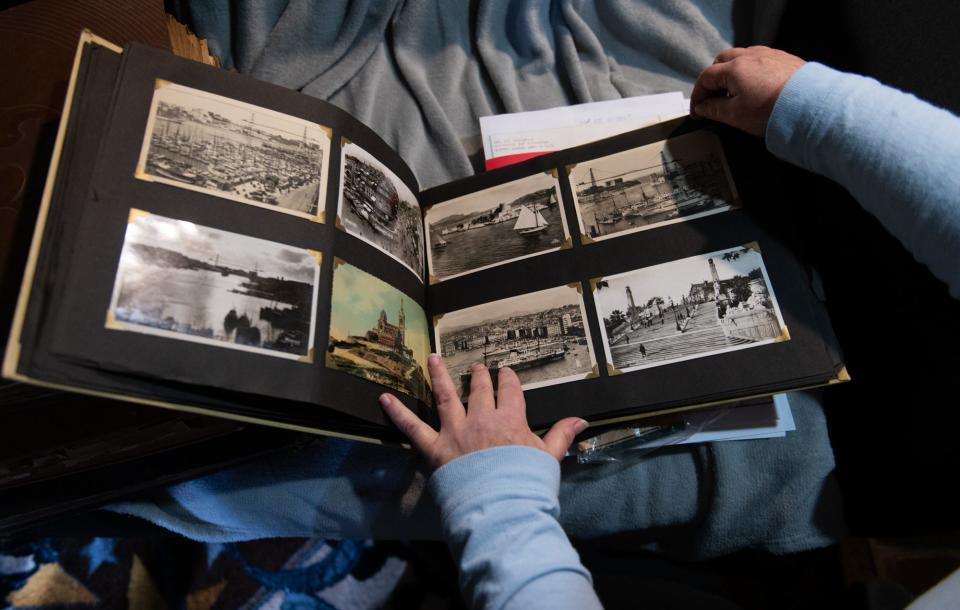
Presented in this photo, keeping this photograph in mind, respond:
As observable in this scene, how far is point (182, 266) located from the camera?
0.43 m

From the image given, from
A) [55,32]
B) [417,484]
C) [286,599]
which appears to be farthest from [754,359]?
[286,599]

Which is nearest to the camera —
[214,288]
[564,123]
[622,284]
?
[214,288]

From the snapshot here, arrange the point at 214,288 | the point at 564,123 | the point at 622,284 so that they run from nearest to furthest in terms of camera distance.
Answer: the point at 214,288
the point at 622,284
the point at 564,123

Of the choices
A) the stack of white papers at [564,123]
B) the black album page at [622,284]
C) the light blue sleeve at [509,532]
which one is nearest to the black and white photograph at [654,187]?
the black album page at [622,284]

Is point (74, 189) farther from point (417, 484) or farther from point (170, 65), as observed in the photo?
point (417, 484)

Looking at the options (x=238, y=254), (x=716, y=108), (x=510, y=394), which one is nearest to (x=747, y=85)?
(x=716, y=108)

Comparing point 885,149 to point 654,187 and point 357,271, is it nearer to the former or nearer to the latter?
point 654,187

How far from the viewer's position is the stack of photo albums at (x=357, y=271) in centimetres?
40

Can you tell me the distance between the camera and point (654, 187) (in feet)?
1.85

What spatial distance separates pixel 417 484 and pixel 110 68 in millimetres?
452

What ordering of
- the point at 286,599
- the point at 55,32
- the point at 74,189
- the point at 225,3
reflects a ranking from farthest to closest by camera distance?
the point at 286,599 < the point at 225,3 < the point at 55,32 < the point at 74,189

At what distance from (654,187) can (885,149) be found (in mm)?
182

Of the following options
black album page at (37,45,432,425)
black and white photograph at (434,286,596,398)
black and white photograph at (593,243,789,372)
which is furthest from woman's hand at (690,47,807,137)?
black album page at (37,45,432,425)

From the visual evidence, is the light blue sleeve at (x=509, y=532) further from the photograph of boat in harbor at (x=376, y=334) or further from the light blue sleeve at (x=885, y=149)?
the light blue sleeve at (x=885, y=149)
